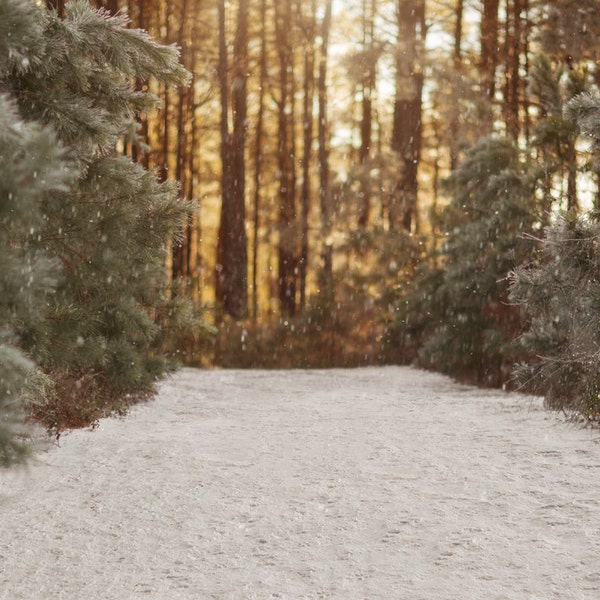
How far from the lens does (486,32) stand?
18.8 m

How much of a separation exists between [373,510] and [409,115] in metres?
15.8

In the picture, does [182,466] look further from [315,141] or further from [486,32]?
[315,141]

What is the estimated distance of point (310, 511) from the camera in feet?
17.2

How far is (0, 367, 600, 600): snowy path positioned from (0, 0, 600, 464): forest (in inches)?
30.6

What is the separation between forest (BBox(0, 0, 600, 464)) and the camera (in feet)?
20.8

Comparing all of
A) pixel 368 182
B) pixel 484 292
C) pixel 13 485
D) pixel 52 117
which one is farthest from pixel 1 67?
pixel 368 182

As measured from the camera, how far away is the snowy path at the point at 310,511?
4.15 metres

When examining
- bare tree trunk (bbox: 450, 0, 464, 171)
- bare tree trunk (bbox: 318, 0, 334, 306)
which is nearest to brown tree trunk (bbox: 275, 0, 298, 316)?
bare tree trunk (bbox: 318, 0, 334, 306)

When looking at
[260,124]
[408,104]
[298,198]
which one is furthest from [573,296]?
[298,198]

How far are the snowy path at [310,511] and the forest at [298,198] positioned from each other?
2.55ft

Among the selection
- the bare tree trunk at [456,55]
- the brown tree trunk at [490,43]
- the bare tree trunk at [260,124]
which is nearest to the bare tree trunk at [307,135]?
the bare tree trunk at [260,124]

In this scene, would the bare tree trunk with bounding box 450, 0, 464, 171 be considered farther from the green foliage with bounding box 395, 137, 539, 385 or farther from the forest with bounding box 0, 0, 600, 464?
the green foliage with bounding box 395, 137, 539, 385

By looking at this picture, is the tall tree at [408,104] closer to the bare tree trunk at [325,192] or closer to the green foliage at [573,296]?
the bare tree trunk at [325,192]

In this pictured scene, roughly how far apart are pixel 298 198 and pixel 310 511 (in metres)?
21.4
